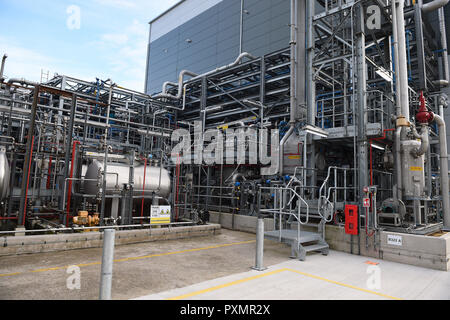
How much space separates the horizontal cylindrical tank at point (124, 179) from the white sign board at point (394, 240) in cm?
802

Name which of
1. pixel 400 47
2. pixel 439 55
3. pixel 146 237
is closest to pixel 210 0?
pixel 439 55

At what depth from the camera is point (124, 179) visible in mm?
10719

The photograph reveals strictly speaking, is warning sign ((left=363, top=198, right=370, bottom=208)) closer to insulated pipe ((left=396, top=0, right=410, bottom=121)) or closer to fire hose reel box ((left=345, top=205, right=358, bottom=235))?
fire hose reel box ((left=345, top=205, right=358, bottom=235))

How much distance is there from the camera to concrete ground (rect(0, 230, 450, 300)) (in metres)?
4.79

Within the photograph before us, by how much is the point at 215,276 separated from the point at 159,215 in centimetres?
433

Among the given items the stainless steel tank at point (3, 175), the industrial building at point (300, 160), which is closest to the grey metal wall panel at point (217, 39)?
the industrial building at point (300, 160)

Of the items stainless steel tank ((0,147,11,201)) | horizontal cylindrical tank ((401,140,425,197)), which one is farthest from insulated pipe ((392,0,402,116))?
stainless steel tank ((0,147,11,201))

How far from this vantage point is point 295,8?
1212cm

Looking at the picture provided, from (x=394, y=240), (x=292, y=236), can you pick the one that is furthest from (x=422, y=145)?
(x=292, y=236)

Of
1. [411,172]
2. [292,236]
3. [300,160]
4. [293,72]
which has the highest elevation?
[293,72]

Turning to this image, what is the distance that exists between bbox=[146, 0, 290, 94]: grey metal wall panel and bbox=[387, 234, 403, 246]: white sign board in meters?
14.4

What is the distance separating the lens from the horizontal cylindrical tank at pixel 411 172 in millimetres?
8727

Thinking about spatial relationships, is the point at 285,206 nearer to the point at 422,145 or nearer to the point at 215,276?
the point at 215,276
